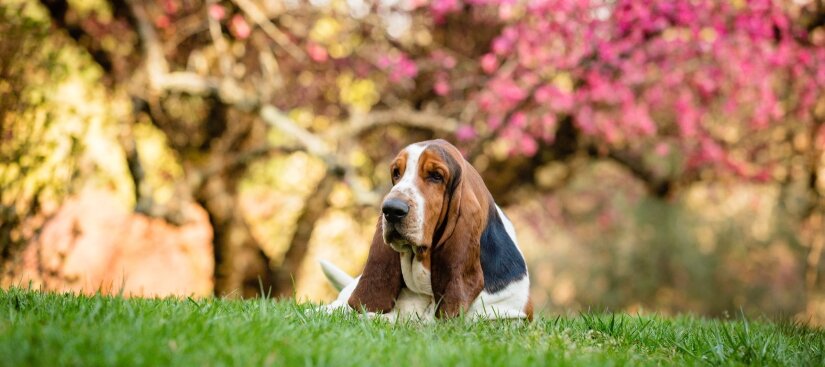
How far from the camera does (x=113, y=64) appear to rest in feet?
30.7

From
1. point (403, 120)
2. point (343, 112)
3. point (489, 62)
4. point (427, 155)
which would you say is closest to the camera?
point (427, 155)

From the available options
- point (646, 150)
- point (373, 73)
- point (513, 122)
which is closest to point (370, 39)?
point (373, 73)

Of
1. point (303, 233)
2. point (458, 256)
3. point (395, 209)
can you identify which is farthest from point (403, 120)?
point (395, 209)

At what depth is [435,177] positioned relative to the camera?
3.98 meters

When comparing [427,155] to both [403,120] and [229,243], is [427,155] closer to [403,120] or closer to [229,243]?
[403,120]

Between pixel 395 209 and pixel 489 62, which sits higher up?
pixel 489 62

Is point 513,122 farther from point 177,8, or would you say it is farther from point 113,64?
point 113,64

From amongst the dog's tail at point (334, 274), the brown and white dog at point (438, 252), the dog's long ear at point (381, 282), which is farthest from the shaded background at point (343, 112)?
the brown and white dog at point (438, 252)

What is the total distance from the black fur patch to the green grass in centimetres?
26

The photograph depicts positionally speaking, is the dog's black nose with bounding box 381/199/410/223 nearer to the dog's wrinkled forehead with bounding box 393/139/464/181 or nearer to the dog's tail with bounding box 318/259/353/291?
the dog's wrinkled forehead with bounding box 393/139/464/181

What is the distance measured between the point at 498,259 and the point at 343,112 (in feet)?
20.6

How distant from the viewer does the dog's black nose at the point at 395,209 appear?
3744mm

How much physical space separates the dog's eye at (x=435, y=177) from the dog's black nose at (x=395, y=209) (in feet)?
0.85

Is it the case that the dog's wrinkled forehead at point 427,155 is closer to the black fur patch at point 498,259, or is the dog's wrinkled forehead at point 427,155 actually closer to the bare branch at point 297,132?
the black fur patch at point 498,259
